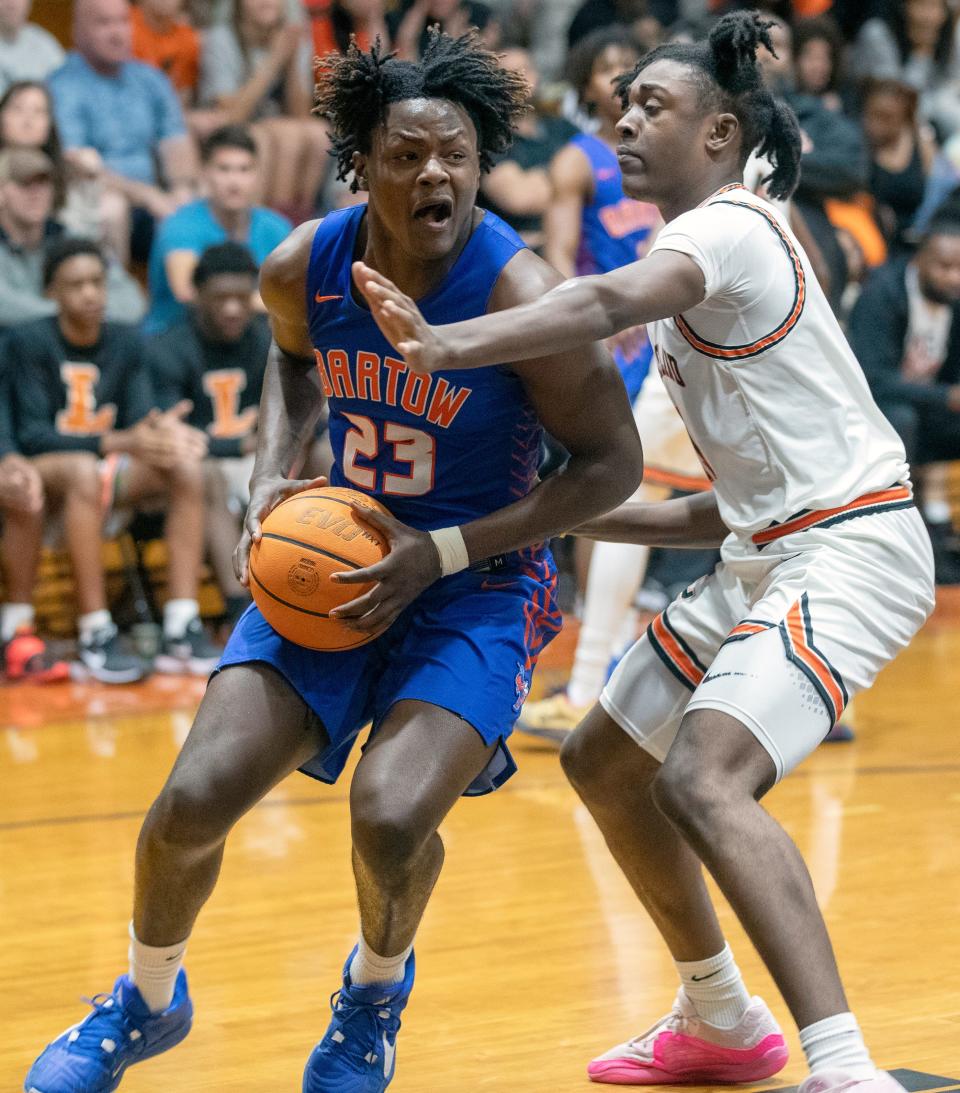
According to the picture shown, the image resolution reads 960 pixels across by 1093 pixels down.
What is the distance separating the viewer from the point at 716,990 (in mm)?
3803

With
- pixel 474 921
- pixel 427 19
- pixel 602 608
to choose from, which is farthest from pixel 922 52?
pixel 474 921

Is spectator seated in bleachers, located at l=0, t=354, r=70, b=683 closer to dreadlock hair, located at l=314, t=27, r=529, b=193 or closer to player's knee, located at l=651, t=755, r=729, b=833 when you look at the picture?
dreadlock hair, located at l=314, t=27, r=529, b=193

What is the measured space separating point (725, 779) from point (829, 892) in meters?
1.90

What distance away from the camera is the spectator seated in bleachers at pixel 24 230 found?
28.0 feet

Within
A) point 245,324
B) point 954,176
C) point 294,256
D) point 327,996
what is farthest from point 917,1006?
point 954,176

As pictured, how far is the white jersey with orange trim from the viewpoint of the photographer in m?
3.42

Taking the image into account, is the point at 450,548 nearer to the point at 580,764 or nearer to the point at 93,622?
the point at 580,764

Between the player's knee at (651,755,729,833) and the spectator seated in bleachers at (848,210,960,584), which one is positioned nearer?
the player's knee at (651,755,729,833)

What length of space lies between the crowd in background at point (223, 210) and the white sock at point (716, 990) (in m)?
3.60

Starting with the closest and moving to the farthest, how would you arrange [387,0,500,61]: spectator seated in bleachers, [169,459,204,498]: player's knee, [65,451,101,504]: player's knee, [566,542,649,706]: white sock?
[566,542,649,706]: white sock
[65,451,101,504]: player's knee
[169,459,204,498]: player's knee
[387,0,500,61]: spectator seated in bleachers

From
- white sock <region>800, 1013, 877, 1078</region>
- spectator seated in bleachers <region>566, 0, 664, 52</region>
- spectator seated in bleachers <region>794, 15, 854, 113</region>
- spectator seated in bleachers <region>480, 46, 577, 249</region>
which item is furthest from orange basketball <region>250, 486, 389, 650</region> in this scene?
spectator seated in bleachers <region>566, 0, 664, 52</region>

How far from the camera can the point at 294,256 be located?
12.3 feet

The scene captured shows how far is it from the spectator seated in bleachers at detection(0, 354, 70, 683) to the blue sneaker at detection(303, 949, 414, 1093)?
4.75m

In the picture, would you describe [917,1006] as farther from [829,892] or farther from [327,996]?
[327,996]
